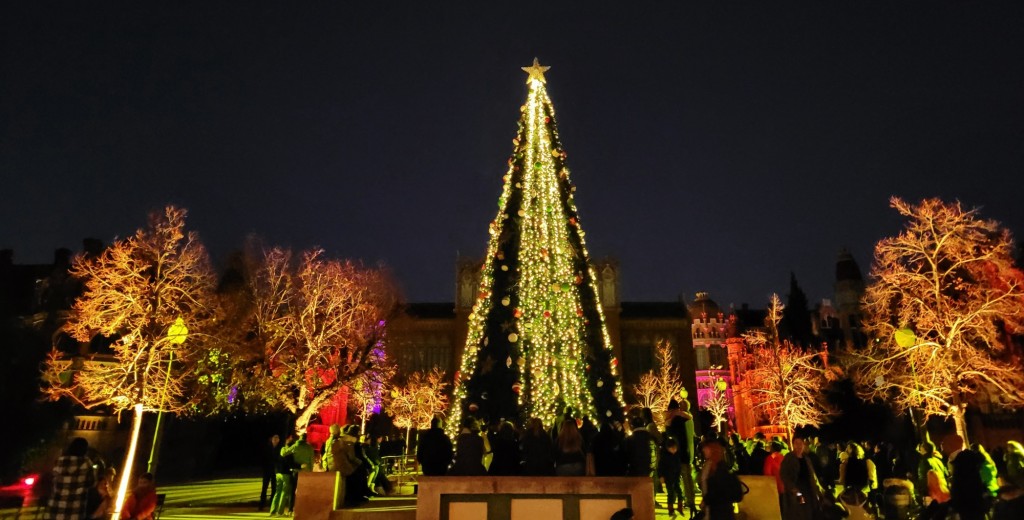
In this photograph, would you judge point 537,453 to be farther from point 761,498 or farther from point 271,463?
point 271,463

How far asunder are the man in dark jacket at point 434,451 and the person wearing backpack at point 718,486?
4294 mm

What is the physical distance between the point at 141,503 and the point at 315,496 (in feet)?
9.28

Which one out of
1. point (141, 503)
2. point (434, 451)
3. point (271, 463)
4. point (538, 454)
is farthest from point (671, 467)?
point (271, 463)

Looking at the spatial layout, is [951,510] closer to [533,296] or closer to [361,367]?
[533,296]

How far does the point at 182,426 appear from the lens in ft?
100

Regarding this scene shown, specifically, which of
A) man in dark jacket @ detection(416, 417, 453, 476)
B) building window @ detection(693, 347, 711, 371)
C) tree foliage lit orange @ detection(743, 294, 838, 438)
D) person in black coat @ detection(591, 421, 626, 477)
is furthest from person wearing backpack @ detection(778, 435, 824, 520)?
building window @ detection(693, 347, 711, 371)

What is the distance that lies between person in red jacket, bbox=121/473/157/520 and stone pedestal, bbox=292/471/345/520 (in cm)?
246

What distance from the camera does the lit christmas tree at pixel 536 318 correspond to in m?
14.3

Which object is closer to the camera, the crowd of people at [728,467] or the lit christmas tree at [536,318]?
the crowd of people at [728,467]

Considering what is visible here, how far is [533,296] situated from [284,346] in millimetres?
13451

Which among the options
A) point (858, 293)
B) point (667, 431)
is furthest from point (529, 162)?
point (858, 293)

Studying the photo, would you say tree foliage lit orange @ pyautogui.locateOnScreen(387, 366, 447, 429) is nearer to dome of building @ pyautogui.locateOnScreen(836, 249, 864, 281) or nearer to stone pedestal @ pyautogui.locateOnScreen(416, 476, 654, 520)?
stone pedestal @ pyautogui.locateOnScreen(416, 476, 654, 520)

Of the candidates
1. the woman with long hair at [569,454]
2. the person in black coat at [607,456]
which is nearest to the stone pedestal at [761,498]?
the person in black coat at [607,456]

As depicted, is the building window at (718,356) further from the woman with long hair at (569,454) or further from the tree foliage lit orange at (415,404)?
the woman with long hair at (569,454)
